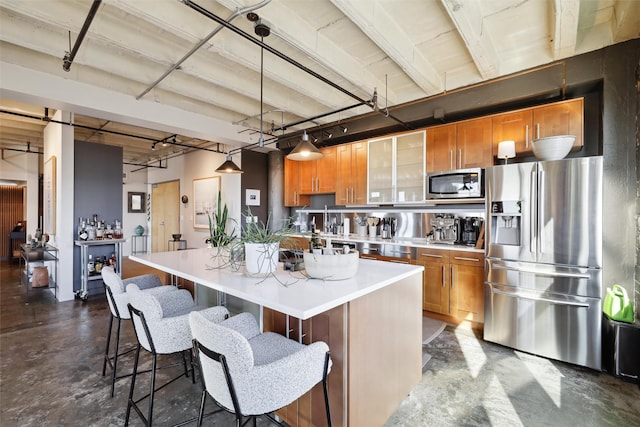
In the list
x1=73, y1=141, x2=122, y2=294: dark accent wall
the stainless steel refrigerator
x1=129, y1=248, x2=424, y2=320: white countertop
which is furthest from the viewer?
x1=73, y1=141, x2=122, y2=294: dark accent wall

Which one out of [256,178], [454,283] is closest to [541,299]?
[454,283]

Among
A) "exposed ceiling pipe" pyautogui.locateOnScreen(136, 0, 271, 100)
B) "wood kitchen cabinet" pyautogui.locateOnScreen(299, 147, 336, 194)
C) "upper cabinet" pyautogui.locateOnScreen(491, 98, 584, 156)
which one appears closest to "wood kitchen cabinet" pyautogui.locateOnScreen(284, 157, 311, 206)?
"wood kitchen cabinet" pyautogui.locateOnScreen(299, 147, 336, 194)

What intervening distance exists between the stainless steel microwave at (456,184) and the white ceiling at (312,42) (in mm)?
1059

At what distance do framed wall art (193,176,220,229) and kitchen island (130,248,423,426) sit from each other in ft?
15.3

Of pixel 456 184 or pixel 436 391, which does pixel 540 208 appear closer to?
pixel 456 184

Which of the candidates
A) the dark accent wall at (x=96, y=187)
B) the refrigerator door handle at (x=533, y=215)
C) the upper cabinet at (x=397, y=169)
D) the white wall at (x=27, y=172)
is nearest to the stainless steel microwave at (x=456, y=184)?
the upper cabinet at (x=397, y=169)

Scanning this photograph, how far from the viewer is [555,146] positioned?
2715 mm

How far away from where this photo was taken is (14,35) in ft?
8.46

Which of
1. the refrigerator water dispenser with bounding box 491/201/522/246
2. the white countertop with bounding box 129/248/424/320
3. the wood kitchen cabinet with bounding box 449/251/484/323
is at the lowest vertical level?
the wood kitchen cabinet with bounding box 449/251/484/323

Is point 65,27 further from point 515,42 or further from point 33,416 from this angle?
point 515,42

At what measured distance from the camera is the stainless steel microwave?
348 cm

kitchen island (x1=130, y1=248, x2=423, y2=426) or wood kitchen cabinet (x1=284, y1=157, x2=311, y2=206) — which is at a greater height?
wood kitchen cabinet (x1=284, y1=157, x2=311, y2=206)

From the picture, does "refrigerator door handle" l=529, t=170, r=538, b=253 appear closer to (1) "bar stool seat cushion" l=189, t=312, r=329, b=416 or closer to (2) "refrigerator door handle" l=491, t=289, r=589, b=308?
(2) "refrigerator door handle" l=491, t=289, r=589, b=308

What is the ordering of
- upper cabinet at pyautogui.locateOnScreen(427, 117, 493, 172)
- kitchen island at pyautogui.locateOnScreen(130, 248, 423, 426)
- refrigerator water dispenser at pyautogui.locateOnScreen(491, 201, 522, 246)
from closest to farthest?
kitchen island at pyautogui.locateOnScreen(130, 248, 423, 426)
refrigerator water dispenser at pyautogui.locateOnScreen(491, 201, 522, 246)
upper cabinet at pyautogui.locateOnScreen(427, 117, 493, 172)
